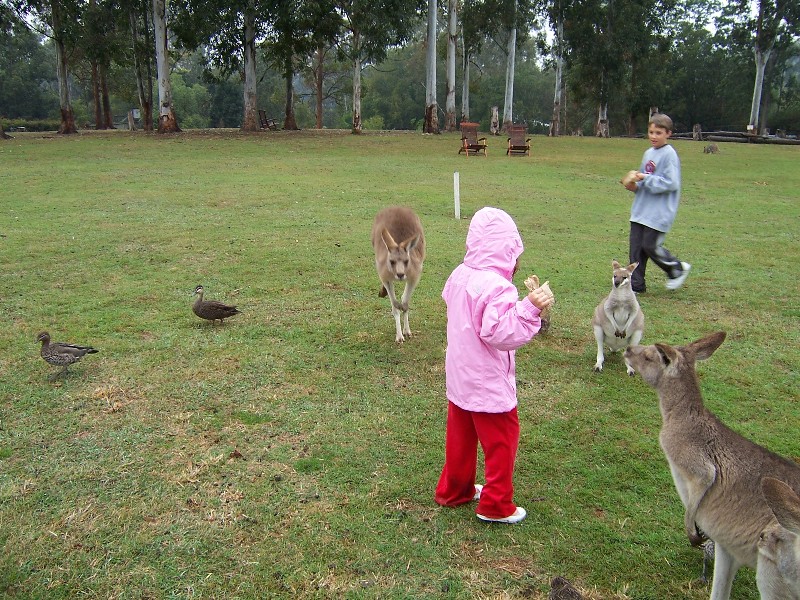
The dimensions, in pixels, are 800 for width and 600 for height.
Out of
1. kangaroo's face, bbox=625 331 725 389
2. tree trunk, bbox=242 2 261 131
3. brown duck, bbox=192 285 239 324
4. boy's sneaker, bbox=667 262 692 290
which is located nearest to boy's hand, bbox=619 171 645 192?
boy's sneaker, bbox=667 262 692 290

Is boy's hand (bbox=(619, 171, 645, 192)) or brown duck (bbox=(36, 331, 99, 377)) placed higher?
boy's hand (bbox=(619, 171, 645, 192))

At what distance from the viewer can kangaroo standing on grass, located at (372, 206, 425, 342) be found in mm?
6832

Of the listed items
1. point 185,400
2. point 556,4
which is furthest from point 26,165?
point 556,4

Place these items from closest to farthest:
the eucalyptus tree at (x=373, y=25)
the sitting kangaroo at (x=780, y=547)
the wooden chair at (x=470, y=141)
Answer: the sitting kangaroo at (x=780, y=547), the wooden chair at (x=470, y=141), the eucalyptus tree at (x=373, y=25)

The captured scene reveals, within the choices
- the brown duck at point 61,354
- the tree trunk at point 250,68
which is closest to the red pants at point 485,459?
the brown duck at point 61,354

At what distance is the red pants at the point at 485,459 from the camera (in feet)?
12.1

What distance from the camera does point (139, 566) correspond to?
3445 mm

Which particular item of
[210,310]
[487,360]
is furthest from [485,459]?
[210,310]

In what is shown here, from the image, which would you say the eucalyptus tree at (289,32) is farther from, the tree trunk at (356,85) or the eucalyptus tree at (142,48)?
the eucalyptus tree at (142,48)

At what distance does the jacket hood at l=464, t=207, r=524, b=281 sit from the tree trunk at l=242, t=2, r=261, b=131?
2791 cm

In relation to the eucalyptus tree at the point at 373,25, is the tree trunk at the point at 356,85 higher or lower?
lower

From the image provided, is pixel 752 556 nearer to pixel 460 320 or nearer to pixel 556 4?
pixel 460 320

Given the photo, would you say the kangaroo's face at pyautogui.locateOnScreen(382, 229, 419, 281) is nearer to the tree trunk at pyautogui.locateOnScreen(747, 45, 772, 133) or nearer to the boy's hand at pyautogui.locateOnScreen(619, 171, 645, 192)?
the boy's hand at pyautogui.locateOnScreen(619, 171, 645, 192)

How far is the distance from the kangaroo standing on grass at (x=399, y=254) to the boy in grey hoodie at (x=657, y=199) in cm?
255
